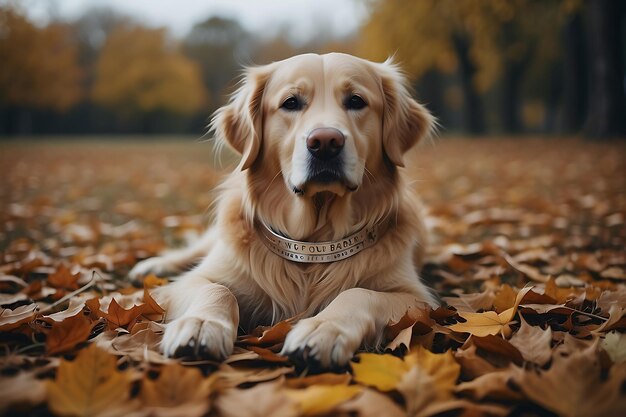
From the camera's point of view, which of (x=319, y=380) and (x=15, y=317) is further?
(x=15, y=317)

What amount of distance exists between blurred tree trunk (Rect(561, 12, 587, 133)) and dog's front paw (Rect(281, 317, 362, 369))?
20.2m

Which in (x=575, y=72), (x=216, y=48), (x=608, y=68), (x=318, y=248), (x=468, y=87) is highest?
(x=216, y=48)

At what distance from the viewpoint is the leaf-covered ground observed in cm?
144

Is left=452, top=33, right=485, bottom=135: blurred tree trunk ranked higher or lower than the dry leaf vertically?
higher

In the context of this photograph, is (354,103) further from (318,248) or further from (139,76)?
(139,76)

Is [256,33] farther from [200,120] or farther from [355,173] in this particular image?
[355,173]

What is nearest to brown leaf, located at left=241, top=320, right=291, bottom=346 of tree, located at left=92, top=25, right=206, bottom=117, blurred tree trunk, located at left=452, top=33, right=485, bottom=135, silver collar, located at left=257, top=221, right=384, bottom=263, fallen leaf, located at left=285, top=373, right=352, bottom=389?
fallen leaf, located at left=285, top=373, right=352, bottom=389

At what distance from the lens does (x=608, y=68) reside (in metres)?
12.7

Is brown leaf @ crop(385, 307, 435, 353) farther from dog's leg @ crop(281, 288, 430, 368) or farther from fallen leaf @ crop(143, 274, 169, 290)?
fallen leaf @ crop(143, 274, 169, 290)

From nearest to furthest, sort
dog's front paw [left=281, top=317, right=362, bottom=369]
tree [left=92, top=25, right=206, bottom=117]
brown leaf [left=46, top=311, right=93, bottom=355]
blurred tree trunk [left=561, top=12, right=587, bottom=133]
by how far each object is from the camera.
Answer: dog's front paw [left=281, top=317, right=362, bottom=369]
brown leaf [left=46, top=311, right=93, bottom=355]
blurred tree trunk [left=561, top=12, right=587, bottom=133]
tree [left=92, top=25, right=206, bottom=117]

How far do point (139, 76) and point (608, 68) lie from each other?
36602mm

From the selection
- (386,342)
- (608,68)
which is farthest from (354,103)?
(608,68)

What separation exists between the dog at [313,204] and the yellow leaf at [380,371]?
0.32 meters

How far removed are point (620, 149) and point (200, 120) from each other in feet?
136
